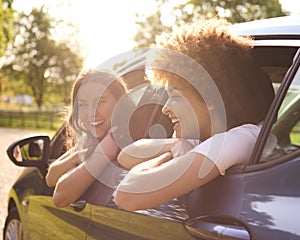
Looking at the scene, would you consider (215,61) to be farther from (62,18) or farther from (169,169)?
(62,18)

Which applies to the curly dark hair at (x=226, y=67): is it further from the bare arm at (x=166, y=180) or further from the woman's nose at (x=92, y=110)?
the woman's nose at (x=92, y=110)

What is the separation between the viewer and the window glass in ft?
7.18

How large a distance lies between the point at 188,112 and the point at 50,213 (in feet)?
4.47

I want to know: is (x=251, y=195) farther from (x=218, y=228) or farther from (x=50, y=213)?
(x=50, y=213)

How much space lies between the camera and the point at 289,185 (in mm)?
1923

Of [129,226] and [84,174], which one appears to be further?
[84,174]

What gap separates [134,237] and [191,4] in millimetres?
23804

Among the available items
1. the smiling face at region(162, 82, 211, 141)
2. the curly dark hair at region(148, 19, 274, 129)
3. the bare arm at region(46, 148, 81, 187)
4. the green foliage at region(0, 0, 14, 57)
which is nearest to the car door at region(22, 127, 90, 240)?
the bare arm at region(46, 148, 81, 187)

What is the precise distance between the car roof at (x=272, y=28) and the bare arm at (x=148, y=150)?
47 cm

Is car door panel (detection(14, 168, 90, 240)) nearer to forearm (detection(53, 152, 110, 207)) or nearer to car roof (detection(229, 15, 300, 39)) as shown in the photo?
forearm (detection(53, 152, 110, 207))

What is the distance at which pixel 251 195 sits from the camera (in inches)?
79.5

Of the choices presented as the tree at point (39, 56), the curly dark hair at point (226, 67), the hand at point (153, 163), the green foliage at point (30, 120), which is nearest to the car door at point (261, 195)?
the curly dark hair at point (226, 67)

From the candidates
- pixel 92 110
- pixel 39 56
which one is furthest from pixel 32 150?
pixel 39 56

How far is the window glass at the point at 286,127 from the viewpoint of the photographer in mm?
2187
